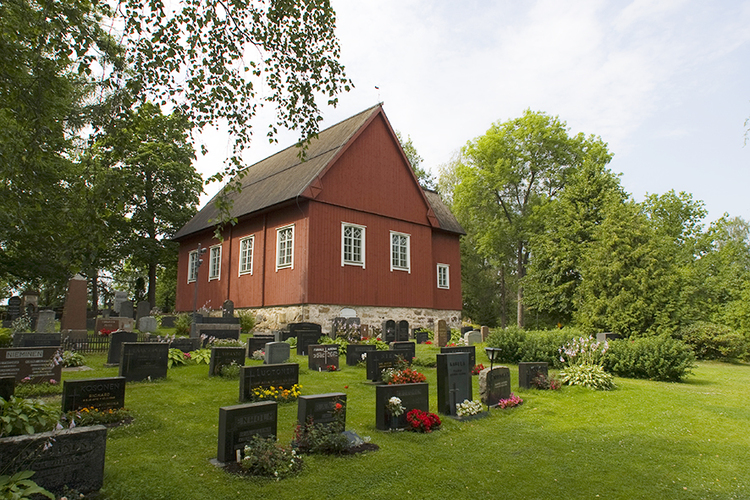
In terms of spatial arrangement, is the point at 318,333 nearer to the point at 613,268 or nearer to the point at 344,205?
the point at 344,205

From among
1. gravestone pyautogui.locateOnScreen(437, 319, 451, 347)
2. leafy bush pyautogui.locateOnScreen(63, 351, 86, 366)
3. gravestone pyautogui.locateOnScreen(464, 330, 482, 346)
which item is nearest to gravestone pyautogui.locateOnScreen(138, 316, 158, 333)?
leafy bush pyautogui.locateOnScreen(63, 351, 86, 366)

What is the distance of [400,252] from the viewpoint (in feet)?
72.9

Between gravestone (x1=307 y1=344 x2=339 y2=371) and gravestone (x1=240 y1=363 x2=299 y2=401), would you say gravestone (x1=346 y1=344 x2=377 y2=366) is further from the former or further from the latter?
gravestone (x1=240 y1=363 x2=299 y2=401)

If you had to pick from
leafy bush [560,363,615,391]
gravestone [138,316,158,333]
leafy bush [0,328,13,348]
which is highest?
gravestone [138,316,158,333]

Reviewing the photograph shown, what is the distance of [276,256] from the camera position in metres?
20.1

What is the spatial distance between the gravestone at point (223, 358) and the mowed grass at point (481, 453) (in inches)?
27.0

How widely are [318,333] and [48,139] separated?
419 inches

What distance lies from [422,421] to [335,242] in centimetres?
1318

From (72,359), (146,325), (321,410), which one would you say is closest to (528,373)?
(321,410)

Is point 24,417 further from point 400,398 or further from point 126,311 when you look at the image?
point 126,311

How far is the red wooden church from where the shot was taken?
18953 mm

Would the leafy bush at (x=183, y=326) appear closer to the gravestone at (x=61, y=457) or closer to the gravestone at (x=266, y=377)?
the gravestone at (x=266, y=377)

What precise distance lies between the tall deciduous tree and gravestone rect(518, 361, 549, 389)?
949 inches

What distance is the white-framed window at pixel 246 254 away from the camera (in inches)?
857
